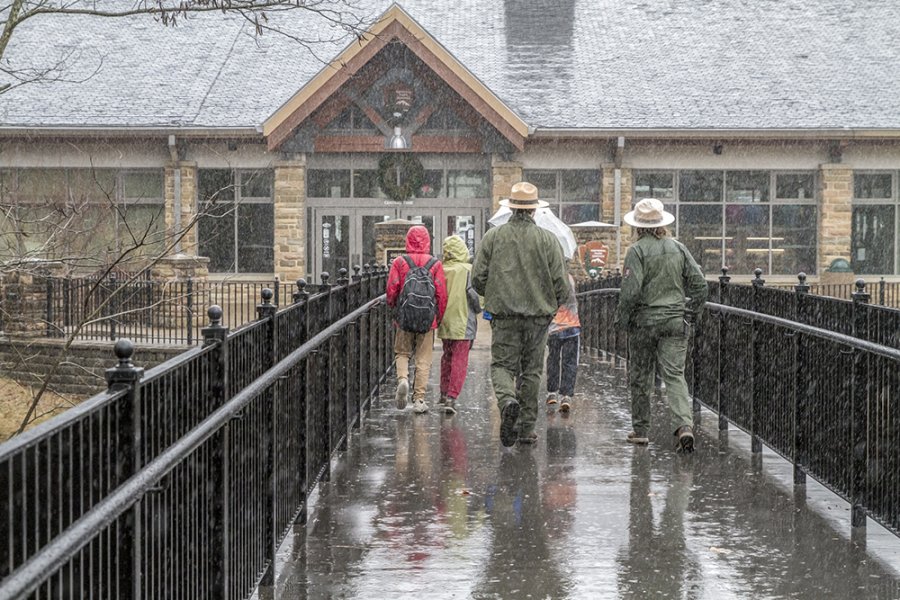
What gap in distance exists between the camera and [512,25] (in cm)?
3322

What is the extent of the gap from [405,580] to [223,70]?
26.2 m

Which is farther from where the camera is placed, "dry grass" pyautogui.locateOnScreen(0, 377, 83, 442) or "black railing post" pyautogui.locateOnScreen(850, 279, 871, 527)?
"dry grass" pyautogui.locateOnScreen(0, 377, 83, 442)

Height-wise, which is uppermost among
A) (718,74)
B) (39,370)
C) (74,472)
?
(718,74)

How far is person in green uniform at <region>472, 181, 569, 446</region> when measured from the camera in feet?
32.2

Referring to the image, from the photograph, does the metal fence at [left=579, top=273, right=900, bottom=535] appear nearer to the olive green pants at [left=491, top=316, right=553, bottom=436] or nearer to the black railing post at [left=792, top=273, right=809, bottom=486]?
the black railing post at [left=792, top=273, right=809, bottom=486]

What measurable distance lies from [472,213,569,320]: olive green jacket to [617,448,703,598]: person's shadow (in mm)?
1627

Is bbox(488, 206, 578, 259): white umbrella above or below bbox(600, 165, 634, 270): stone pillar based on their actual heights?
below

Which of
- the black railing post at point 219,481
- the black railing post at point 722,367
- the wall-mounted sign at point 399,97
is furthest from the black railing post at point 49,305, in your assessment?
the black railing post at point 219,481

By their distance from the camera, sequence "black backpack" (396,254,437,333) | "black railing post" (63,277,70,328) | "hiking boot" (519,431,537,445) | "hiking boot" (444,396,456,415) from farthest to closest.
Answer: "black railing post" (63,277,70,328)
"hiking boot" (444,396,456,415)
"black backpack" (396,254,437,333)
"hiking boot" (519,431,537,445)

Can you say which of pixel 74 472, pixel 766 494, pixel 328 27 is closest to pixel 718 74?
pixel 328 27

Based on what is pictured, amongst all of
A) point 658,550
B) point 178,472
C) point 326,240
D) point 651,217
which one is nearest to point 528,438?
point 651,217

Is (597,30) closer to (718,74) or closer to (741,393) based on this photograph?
(718,74)

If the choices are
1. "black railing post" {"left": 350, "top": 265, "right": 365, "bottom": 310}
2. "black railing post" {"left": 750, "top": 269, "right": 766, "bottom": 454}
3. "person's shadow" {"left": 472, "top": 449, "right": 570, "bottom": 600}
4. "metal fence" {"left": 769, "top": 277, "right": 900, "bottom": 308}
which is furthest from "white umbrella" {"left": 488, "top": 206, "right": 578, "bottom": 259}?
"metal fence" {"left": 769, "top": 277, "right": 900, "bottom": 308}

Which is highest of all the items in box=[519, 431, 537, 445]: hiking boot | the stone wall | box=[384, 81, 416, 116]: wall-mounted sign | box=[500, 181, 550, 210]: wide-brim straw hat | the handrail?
box=[384, 81, 416, 116]: wall-mounted sign
